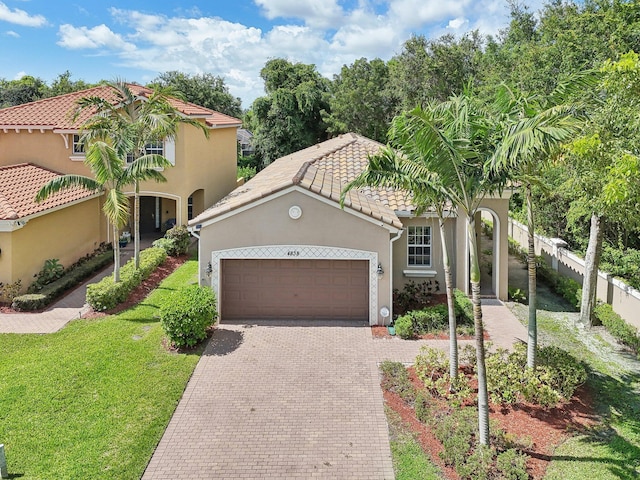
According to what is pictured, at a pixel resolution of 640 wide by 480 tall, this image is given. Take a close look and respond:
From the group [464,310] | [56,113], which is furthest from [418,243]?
[56,113]

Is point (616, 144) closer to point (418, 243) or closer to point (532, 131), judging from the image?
point (532, 131)

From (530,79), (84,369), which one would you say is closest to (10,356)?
(84,369)

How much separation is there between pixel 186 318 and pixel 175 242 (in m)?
11.3

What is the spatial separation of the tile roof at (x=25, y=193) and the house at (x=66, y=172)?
4cm

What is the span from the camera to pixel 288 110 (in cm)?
4572

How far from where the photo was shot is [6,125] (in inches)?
1005

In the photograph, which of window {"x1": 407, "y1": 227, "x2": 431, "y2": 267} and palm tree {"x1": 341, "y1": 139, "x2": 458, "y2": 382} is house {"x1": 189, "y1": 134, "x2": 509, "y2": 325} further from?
→ palm tree {"x1": 341, "y1": 139, "x2": 458, "y2": 382}

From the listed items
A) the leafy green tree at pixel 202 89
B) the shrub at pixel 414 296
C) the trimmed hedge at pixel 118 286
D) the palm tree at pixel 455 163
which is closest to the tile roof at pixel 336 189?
the palm tree at pixel 455 163

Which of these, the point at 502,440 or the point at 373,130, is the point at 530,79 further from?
the point at 373,130

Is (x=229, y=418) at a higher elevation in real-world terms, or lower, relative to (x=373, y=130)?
lower

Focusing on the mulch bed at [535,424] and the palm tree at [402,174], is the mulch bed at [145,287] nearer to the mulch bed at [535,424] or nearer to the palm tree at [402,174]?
the mulch bed at [535,424]

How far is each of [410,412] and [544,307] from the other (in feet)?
31.6

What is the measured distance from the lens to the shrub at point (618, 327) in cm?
1445

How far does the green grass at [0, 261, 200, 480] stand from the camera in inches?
374
